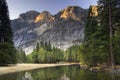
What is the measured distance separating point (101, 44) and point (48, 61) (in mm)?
104966

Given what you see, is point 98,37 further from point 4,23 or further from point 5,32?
point 4,23

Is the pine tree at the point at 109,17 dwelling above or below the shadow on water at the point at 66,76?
above

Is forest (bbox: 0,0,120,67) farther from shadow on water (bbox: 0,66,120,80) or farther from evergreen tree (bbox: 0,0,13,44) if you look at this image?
shadow on water (bbox: 0,66,120,80)

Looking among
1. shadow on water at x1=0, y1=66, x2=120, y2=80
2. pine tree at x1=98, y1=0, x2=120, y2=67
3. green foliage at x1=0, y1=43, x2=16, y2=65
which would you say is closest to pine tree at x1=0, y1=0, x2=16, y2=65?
green foliage at x1=0, y1=43, x2=16, y2=65

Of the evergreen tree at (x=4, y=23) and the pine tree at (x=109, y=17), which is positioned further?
the evergreen tree at (x=4, y=23)

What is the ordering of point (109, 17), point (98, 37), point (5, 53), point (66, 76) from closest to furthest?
1. point (66, 76)
2. point (109, 17)
3. point (98, 37)
4. point (5, 53)

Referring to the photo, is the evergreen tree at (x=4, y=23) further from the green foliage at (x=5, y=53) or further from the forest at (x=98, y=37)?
the green foliage at (x=5, y=53)

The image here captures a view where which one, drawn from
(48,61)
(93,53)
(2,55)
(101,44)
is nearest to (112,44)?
(101,44)

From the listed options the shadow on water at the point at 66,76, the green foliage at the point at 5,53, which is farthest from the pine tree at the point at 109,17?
the green foliage at the point at 5,53

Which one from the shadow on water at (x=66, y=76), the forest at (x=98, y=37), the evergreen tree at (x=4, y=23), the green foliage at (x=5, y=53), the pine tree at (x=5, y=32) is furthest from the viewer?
the evergreen tree at (x=4, y=23)

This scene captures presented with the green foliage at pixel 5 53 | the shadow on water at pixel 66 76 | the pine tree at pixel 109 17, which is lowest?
the shadow on water at pixel 66 76

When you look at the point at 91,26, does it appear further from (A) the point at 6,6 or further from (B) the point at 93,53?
(A) the point at 6,6

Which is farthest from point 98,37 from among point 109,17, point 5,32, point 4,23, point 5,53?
point 4,23

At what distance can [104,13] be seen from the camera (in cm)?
3116
